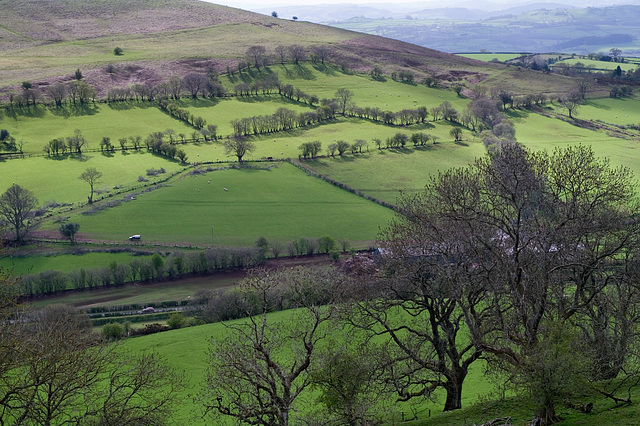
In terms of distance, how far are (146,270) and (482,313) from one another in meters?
46.0

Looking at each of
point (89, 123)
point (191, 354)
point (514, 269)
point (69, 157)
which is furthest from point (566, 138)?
point (514, 269)

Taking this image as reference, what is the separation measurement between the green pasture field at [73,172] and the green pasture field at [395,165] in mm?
29579

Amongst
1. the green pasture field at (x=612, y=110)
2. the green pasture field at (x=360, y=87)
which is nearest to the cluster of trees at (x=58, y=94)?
the green pasture field at (x=360, y=87)

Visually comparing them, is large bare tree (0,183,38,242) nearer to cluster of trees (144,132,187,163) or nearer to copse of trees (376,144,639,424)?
cluster of trees (144,132,187,163)

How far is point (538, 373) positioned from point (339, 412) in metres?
8.12

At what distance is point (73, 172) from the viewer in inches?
3789

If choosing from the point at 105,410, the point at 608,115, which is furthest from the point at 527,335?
the point at 608,115

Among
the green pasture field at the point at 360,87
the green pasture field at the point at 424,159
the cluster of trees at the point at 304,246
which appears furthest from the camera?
the green pasture field at the point at 360,87

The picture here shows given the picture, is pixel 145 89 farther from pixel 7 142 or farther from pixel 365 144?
pixel 365 144

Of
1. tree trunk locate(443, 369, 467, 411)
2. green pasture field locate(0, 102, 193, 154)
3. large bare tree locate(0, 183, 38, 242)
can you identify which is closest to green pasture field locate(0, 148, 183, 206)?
large bare tree locate(0, 183, 38, 242)

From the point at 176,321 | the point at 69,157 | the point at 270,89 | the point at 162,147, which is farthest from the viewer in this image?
the point at 270,89

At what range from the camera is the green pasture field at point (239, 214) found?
74.8 m

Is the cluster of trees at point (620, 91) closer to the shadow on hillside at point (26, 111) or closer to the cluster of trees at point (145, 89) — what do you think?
the cluster of trees at point (145, 89)

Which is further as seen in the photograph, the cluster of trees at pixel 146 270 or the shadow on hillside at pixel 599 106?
the shadow on hillside at pixel 599 106
